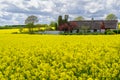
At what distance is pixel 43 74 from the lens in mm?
8758

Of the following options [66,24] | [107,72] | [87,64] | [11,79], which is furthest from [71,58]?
[66,24]

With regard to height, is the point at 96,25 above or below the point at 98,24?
below

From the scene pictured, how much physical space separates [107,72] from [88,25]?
256 feet

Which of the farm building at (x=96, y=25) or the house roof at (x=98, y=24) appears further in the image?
the house roof at (x=98, y=24)

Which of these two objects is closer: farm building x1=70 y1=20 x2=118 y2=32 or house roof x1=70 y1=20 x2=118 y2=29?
farm building x1=70 y1=20 x2=118 y2=32

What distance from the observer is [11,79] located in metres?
8.45

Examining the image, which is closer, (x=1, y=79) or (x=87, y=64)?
(x=1, y=79)

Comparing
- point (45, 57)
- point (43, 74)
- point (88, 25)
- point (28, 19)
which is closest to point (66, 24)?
point (88, 25)

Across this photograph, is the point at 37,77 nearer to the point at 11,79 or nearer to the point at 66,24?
the point at 11,79

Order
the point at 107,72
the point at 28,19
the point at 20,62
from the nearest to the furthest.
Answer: the point at 107,72 → the point at 20,62 → the point at 28,19

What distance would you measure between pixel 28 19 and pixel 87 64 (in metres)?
100

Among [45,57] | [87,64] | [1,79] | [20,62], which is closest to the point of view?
[1,79]

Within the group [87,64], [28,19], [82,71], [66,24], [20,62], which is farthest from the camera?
[28,19]

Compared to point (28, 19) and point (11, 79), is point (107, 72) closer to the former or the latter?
point (11, 79)
